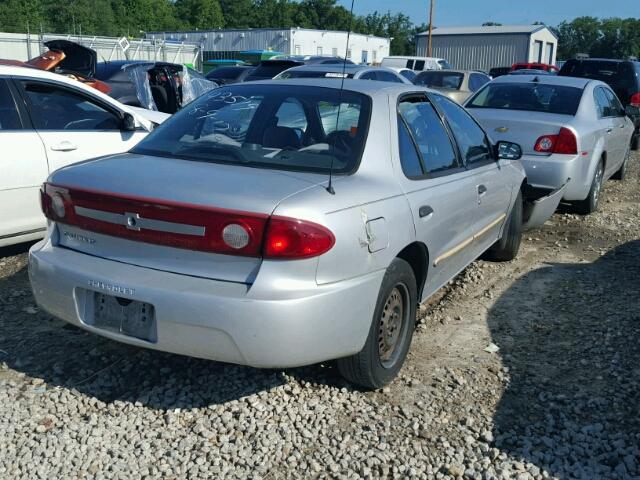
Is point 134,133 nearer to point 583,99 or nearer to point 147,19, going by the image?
point 583,99

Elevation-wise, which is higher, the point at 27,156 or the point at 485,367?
the point at 27,156

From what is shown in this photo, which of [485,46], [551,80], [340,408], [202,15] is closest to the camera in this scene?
[340,408]

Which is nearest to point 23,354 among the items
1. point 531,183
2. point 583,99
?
point 531,183

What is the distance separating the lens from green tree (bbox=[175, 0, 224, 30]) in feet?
280

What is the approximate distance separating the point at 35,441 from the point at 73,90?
3.56 m

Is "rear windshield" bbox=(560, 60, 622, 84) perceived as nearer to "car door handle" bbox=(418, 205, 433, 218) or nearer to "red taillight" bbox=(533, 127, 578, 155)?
"red taillight" bbox=(533, 127, 578, 155)

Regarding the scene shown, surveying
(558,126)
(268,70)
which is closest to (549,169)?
(558,126)

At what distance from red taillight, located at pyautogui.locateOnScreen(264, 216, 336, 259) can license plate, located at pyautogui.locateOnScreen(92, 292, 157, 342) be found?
2.02ft

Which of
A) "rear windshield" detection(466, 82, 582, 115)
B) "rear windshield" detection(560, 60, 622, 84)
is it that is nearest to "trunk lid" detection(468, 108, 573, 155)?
"rear windshield" detection(466, 82, 582, 115)

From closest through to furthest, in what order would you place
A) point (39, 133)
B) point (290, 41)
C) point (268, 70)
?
point (39, 133) < point (268, 70) < point (290, 41)

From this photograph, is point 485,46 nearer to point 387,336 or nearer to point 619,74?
point 619,74

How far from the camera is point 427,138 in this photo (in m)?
4.21

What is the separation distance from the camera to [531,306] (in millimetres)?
5086

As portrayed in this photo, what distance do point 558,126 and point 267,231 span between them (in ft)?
16.0
